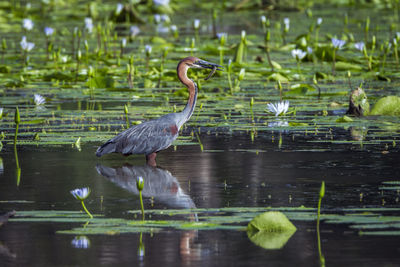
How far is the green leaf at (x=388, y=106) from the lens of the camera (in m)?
10.7

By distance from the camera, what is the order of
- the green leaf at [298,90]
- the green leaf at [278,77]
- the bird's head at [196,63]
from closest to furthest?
the bird's head at [196,63], the green leaf at [298,90], the green leaf at [278,77]

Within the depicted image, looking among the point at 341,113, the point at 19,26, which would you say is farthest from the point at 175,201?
the point at 19,26

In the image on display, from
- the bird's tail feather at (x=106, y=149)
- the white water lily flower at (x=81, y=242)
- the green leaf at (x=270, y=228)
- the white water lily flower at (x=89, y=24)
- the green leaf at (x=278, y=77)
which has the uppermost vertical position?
the white water lily flower at (x=89, y=24)

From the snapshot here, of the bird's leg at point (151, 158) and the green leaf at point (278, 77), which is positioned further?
the green leaf at point (278, 77)

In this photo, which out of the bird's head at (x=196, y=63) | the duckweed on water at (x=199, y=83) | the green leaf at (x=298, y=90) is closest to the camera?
the bird's head at (x=196, y=63)

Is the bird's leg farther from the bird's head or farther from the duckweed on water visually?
the bird's head

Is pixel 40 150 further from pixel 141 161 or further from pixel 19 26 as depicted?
pixel 19 26

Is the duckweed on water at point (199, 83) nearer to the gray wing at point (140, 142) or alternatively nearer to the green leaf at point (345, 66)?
the green leaf at point (345, 66)

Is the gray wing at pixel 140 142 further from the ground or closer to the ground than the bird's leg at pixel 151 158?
further from the ground

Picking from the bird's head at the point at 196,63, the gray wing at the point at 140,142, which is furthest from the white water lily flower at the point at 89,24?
the gray wing at the point at 140,142

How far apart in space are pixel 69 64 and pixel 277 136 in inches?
272

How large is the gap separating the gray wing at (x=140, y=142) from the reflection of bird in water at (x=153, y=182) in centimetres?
21

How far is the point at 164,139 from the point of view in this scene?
8586 millimetres

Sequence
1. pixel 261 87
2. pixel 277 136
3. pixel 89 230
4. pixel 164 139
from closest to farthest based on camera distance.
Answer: pixel 89 230
pixel 164 139
pixel 277 136
pixel 261 87
